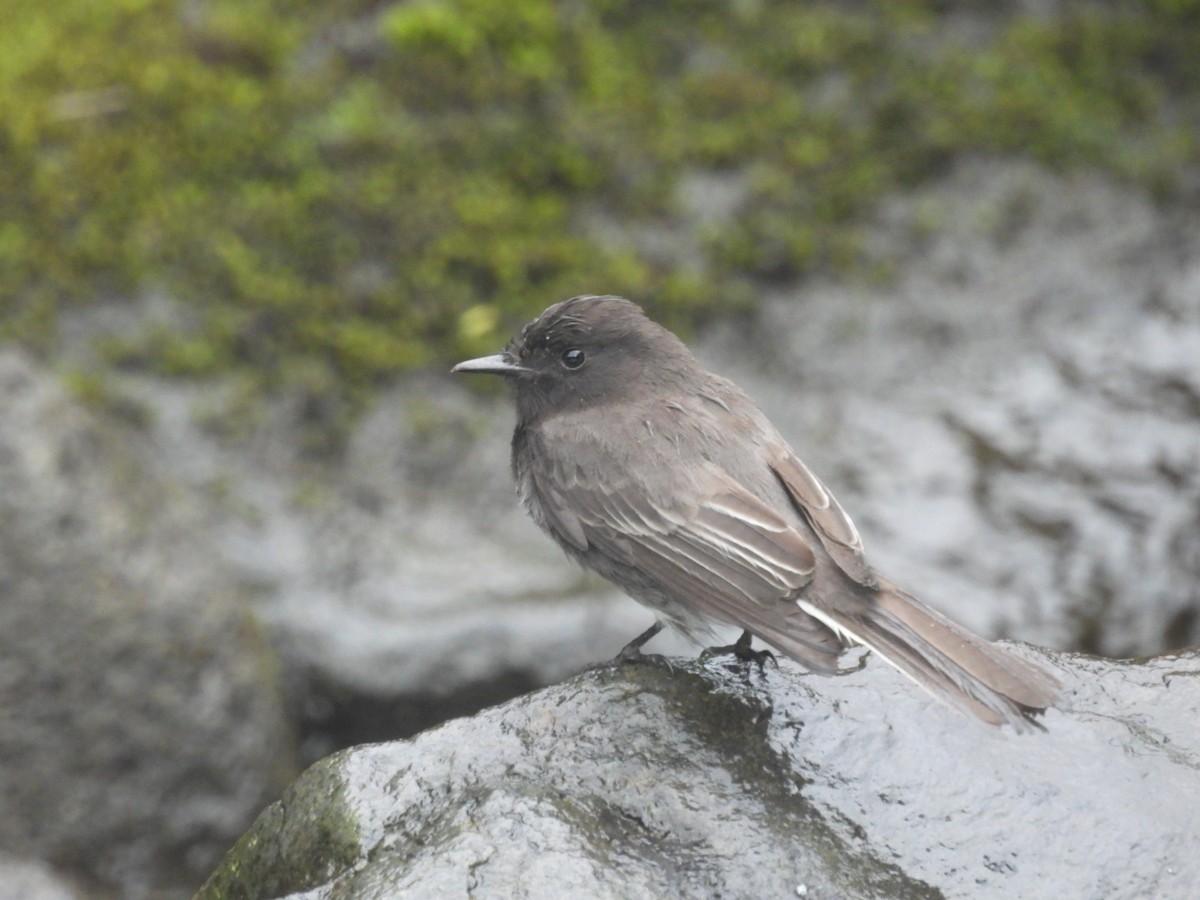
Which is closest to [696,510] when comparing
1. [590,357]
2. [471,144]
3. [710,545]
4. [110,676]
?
[710,545]

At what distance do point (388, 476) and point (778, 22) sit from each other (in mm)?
3718

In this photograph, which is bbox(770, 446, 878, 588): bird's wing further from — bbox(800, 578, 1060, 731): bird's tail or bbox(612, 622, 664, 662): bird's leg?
bbox(612, 622, 664, 662): bird's leg

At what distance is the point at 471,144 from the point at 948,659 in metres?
5.17

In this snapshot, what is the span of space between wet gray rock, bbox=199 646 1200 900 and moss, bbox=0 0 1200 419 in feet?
13.1

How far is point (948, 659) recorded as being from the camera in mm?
4145

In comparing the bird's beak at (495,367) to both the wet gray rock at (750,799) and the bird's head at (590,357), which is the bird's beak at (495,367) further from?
the wet gray rock at (750,799)

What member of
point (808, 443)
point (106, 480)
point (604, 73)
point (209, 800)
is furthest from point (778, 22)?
point (209, 800)

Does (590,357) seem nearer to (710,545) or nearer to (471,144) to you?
(710,545)

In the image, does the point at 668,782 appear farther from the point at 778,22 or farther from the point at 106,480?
the point at 778,22

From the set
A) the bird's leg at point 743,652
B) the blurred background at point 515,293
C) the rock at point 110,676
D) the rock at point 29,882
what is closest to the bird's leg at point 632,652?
the bird's leg at point 743,652

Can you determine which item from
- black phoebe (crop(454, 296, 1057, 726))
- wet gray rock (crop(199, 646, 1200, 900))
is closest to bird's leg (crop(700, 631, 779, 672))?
black phoebe (crop(454, 296, 1057, 726))

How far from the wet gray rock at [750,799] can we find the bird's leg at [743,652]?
0.20m

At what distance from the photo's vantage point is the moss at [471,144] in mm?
8023

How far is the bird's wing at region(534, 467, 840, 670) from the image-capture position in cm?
445
